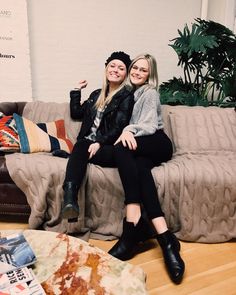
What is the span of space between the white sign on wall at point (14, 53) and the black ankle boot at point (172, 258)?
74.7 inches

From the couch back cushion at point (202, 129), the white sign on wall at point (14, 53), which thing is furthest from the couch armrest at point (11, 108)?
the couch back cushion at point (202, 129)

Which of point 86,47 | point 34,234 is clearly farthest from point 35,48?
point 34,234

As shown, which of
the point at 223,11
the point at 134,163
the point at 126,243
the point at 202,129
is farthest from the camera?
the point at 223,11

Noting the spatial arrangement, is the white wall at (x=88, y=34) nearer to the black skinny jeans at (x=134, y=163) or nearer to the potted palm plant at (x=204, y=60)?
the potted palm plant at (x=204, y=60)

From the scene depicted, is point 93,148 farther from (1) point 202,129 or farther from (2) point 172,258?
(1) point 202,129

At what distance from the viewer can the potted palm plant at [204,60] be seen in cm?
253

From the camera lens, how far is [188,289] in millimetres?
1389

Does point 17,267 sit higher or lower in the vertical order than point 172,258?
higher

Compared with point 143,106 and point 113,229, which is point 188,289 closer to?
point 113,229

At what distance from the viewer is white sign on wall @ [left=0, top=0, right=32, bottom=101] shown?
2547 mm

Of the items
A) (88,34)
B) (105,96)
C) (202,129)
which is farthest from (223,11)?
(105,96)

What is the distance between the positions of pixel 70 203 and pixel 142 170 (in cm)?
45

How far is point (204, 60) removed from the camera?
2652mm

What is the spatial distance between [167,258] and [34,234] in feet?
2.32
